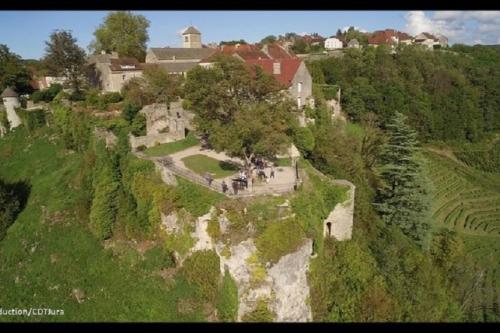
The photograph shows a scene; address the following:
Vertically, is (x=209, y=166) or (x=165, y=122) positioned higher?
(x=165, y=122)

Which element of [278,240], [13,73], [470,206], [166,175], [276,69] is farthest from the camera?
[13,73]

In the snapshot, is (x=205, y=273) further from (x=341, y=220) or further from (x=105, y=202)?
A: (x=105, y=202)

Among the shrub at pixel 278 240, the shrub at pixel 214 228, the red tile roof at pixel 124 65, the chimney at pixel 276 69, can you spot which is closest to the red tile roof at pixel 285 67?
the chimney at pixel 276 69

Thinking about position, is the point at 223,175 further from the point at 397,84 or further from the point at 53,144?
the point at 397,84

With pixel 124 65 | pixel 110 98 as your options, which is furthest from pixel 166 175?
pixel 124 65

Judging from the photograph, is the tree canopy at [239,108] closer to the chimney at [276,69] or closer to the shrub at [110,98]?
the shrub at [110,98]

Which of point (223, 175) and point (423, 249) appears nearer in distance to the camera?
point (223, 175)
